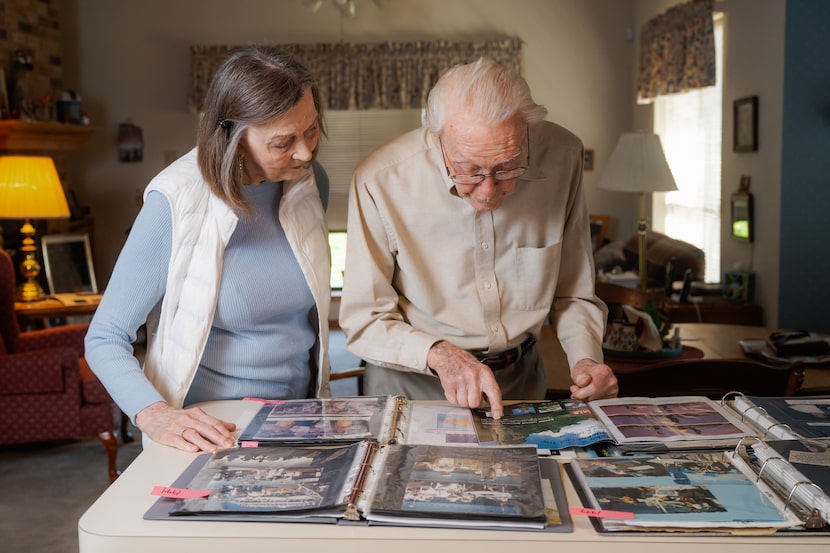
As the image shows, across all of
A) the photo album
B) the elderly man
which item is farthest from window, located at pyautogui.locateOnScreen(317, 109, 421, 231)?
the photo album

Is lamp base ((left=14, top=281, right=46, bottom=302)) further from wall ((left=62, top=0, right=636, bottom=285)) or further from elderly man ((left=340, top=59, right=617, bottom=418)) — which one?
elderly man ((left=340, top=59, right=617, bottom=418))

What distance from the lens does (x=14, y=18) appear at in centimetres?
707

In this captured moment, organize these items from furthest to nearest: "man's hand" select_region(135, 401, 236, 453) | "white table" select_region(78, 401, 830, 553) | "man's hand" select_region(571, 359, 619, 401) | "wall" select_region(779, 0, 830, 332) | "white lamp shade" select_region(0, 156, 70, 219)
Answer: "white lamp shade" select_region(0, 156, 70, 219), "wall" select_region(779, 0, 830, 332), "man's hand" select_region(571, 359, 619, 401), "man's hand" select_region(135, 401, 236, 453), "white table" select_region(78, 401, 830, 553)

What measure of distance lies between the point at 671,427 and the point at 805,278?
3.82 metres

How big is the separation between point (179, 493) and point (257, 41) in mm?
7614

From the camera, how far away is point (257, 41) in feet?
27.7

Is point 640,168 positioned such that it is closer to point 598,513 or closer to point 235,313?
point 235,313

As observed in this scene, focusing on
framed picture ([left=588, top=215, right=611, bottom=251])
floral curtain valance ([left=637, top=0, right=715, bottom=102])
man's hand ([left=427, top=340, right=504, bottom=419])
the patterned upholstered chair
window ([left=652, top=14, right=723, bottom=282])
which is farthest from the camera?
framed picture ([left=588, top=215, right=611, bottom=251])

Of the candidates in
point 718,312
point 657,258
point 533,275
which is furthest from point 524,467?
point 657,258

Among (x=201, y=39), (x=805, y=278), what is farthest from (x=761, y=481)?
(x=201, y=39)

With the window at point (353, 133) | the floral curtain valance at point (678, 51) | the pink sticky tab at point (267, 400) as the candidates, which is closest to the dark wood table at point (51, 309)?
the pink sticky tab at point (267, 400)

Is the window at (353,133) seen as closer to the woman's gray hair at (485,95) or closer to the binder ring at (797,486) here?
the woman's gray hair at (485,95)

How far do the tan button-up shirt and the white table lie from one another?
0.71m

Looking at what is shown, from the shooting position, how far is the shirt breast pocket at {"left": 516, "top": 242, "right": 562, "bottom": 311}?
201 cm
